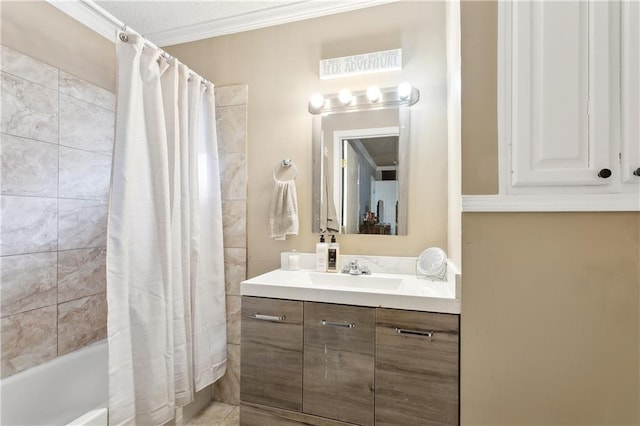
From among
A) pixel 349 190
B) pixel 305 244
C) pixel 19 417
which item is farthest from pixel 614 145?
pixel 19 417

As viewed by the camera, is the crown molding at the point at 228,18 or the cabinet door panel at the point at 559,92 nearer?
the cabinet door panel at the point at 559,92

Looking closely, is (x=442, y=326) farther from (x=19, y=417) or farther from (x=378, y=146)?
(x=19, y=417)

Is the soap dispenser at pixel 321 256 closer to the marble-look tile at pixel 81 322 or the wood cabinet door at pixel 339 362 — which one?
the wood cabinet door at pixel 339 362

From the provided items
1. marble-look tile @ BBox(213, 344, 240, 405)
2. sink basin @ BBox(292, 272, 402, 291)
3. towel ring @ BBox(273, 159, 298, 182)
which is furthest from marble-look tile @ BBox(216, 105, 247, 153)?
marble-look tile @ BBox(213, 344, 240, 405)

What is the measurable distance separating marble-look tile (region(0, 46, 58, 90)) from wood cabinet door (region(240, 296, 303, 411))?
1.57 m

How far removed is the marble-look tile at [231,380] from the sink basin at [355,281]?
80 centimetres

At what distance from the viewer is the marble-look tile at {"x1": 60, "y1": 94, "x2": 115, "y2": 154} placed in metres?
1.75

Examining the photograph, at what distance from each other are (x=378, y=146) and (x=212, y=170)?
1.05 m

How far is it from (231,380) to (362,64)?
219 cm

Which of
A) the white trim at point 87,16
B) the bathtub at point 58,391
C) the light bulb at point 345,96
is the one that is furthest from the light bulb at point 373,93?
the bathtub at point 58,391

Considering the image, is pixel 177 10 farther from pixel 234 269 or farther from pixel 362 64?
pixel 234 269

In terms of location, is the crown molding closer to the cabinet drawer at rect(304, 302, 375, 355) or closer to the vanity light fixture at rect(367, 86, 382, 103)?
the vanity light fixture at rect(367, 86, 382, 103)

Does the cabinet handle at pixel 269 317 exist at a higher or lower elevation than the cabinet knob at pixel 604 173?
lower

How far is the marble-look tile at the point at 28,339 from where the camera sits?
1488 mm
